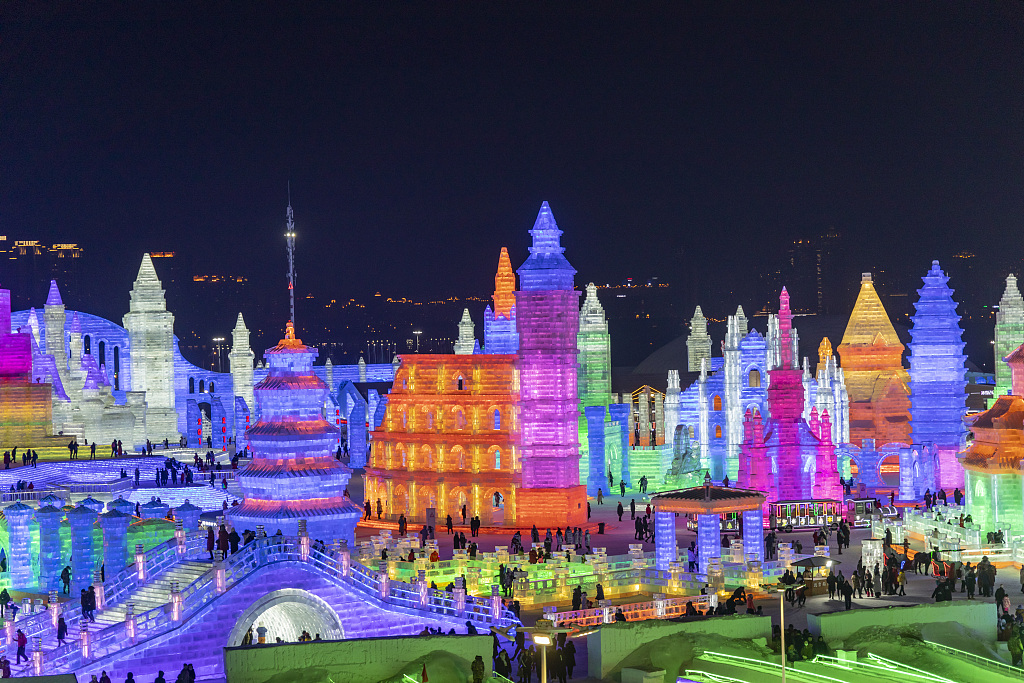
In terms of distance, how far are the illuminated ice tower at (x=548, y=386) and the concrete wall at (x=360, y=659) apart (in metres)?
24.7

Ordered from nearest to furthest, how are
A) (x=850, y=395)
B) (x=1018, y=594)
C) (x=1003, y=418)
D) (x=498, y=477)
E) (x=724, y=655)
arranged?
(x=724, y=655)
(x=1018, y=594)
(x=1003, y=418)
(x=498, y=477)
(x=850, y=395)

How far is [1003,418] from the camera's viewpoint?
51.5 meters

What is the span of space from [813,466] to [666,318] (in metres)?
88.6

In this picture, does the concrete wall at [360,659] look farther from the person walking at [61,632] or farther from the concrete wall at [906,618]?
the concrete wall at [906,618]

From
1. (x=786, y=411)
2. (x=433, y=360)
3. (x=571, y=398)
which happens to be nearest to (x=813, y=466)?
(x=786, y=411)

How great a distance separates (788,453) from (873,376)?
2419cm

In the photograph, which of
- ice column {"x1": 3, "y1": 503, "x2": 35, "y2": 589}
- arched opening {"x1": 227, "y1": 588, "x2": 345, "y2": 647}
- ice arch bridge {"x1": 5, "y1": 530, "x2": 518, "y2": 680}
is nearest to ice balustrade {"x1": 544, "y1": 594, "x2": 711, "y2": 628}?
ice arch bridge {"x1": 5, "y1": 530, "x2": 518, "y2": 680}

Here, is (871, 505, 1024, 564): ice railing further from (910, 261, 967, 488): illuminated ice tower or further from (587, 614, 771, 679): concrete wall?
(587, 614, 771, 679): concrete wall

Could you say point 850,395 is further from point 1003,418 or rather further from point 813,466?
point 1003,418

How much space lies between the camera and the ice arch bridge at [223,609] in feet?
114

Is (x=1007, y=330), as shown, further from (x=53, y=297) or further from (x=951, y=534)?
(x=53, y=297)

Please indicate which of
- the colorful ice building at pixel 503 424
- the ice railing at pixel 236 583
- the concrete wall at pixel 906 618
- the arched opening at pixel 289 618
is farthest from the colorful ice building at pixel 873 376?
the arched opening at pixel 289 618

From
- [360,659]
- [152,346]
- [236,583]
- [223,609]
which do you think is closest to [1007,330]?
[152,346]

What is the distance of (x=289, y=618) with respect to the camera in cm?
3859
